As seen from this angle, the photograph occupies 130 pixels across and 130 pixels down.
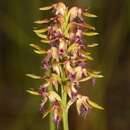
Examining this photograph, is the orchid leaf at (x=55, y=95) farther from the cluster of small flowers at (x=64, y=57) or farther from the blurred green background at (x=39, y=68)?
the blurred green background at (x=39, y=68)

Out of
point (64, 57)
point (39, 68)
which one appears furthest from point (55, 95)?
point (39, 68)

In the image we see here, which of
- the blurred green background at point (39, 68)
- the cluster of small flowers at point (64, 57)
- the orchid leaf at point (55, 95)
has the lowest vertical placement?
the blurred green background at point (39, 68)

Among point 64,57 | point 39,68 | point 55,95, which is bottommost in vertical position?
point 39,68

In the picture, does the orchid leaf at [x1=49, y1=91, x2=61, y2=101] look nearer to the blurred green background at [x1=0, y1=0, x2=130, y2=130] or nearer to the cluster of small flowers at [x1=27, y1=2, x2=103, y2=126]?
the cluster of small flowers at [x1=27, y1=2, x2=103, y2=126]

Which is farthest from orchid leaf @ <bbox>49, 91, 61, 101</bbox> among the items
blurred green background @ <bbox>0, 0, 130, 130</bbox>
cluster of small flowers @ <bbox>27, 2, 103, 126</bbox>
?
blurred green background @ <bbox>0, 0, 130, 130</bbox>

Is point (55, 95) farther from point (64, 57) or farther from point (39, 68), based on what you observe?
point (39, 68)

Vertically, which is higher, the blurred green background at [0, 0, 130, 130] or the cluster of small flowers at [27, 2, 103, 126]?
the cluster of small flowers at [27, 2, 103, 126]

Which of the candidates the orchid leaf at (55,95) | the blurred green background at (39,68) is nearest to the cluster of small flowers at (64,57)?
the orchid leaf at (55,95)

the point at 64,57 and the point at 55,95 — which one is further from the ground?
the point at 64,57

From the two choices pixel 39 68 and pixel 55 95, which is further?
pixel 39 68
